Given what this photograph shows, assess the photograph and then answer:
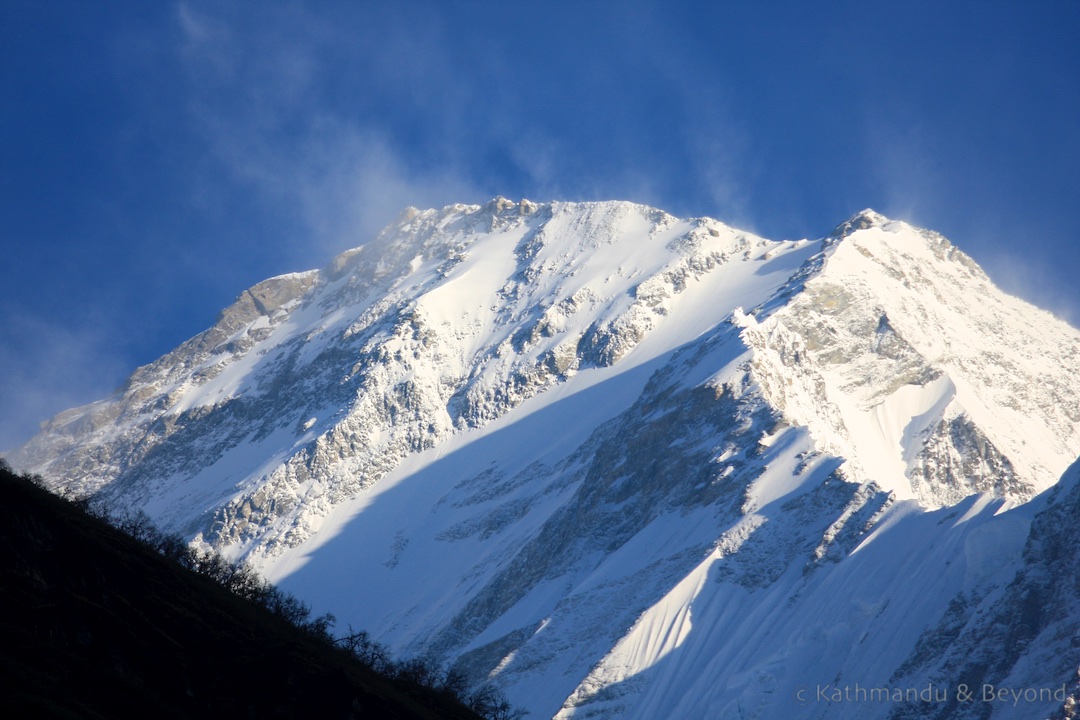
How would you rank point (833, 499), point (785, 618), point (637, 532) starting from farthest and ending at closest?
point (637, 532)
point (833, 499)
point (785, 618)

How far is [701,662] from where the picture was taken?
116 m

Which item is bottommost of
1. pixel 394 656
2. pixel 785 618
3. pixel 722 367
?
pixel 785 618

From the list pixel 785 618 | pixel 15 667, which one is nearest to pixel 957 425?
pixel 785 618

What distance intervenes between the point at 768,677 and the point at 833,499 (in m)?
33.9

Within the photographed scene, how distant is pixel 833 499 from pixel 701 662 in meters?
29.5

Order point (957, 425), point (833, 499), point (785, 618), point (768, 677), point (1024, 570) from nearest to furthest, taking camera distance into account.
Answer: point (1024, 570) → point (768, 677) → point (785, 618) → point (833, 499) → point (957, 425)

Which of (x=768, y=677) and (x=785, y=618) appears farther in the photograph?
(x=785, y=618)

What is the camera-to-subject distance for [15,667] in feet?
82.6

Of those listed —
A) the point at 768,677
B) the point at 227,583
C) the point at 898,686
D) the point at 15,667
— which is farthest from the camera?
the point at 768,677

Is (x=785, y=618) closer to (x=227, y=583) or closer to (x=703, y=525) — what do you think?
(x=703, y=525)

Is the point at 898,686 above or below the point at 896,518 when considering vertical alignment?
below

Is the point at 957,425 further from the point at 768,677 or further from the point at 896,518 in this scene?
the point at 768,677

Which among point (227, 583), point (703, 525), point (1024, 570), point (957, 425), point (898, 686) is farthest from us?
point (957, 425)

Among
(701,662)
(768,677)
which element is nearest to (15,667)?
(768,677)
